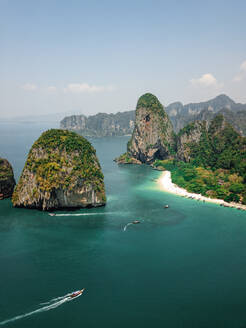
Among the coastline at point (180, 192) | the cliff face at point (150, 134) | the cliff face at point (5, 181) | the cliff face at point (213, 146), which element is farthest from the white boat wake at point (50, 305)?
the cliff face at point (150, 134)

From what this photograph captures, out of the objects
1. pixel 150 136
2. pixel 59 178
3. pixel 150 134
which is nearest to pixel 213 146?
pixel 150 136

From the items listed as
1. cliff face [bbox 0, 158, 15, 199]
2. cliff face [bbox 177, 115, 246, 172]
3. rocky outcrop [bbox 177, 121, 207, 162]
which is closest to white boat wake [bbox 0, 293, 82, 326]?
cliff face [bbox 0, 158, 15, 199]

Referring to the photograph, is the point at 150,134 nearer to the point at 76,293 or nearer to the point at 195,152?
the point at 195,152

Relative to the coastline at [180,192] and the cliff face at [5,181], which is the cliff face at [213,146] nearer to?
the coastline at [180,192]

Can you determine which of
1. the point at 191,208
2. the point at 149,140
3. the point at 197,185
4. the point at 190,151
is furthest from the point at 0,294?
the point at 149,140

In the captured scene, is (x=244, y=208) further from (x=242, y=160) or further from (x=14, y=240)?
(x=14, y=240)

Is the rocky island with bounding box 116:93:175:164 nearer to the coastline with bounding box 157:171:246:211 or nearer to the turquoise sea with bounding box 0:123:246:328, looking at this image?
the coastline with bounding box 157:171:246:211

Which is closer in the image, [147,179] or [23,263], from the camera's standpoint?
[23,263]

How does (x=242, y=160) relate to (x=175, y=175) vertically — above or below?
above
